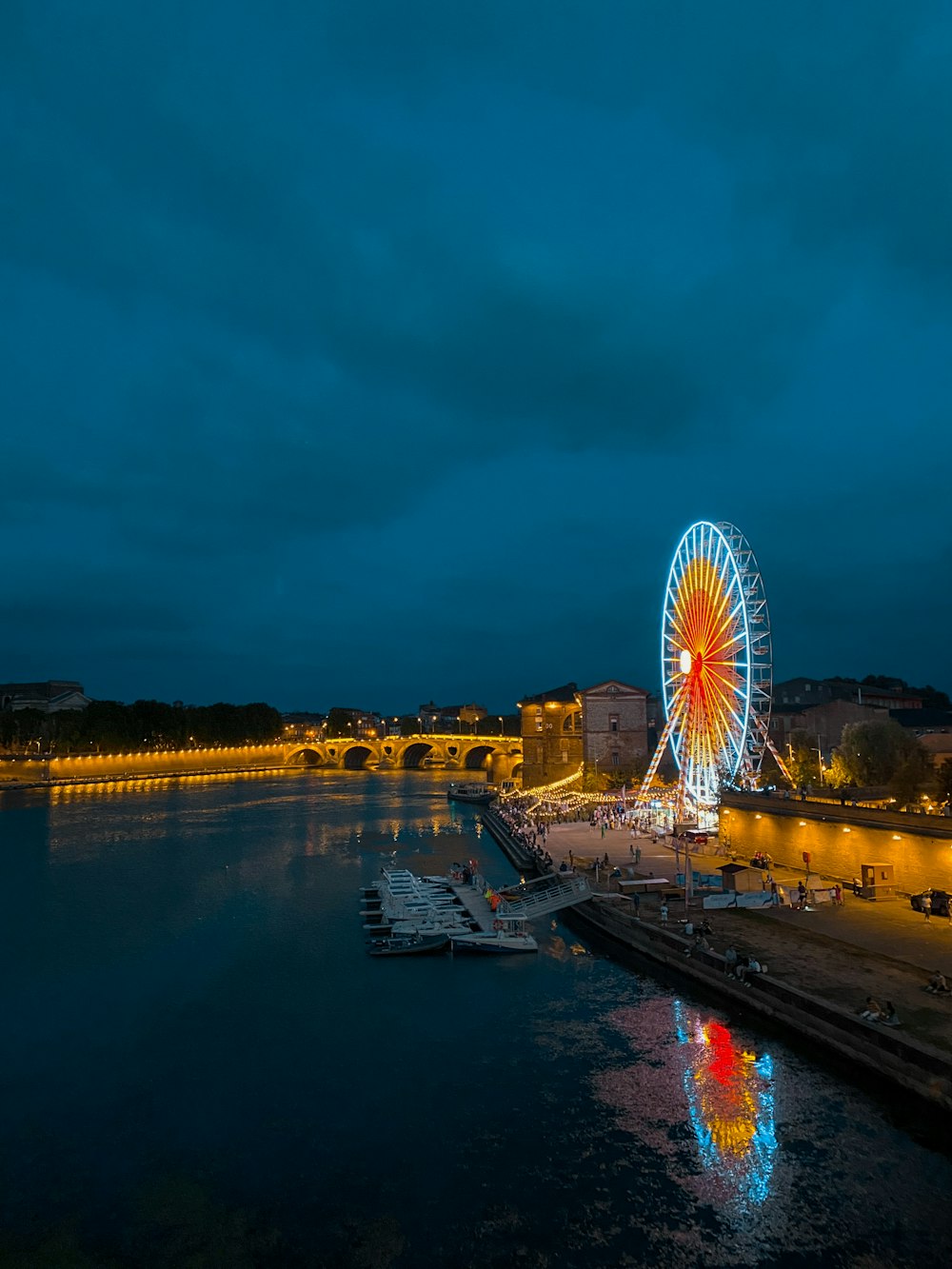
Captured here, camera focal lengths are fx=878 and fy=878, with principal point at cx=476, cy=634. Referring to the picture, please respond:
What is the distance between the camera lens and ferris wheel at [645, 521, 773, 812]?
126 ft

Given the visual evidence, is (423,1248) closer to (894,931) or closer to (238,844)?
(894,931)

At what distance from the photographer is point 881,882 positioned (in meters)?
26.9

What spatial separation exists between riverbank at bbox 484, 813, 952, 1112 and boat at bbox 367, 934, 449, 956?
519 cm

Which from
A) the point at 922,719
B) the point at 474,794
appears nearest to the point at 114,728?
the point at 474,794

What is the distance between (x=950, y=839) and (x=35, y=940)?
30.1 m

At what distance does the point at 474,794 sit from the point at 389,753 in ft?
243

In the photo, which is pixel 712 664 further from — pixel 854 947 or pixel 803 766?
pixel 854 947

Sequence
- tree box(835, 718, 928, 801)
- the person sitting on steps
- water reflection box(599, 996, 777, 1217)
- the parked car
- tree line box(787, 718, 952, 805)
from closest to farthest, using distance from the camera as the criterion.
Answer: water reflection box(599, 996, 777, 1217) < the person sitting on steps < the parked car < tree line box(787, 718, 952, 805) < tree box(835, 718, 928, 801)

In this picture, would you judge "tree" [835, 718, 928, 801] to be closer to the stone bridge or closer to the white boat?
the white boat

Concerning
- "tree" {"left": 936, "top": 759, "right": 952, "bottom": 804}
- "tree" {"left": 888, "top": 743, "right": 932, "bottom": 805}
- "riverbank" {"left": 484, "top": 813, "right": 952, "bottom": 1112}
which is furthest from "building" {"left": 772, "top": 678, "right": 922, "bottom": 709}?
"riverbank" {"left": 484, "top": 813, "right": 952, "bottom": 1112}

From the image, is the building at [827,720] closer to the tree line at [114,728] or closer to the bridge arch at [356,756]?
the tree line at [114,728]

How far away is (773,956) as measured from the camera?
21609mm

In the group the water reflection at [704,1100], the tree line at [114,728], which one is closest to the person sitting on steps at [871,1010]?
the water reflection at [704,1100]

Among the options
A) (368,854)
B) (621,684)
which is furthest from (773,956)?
(621,684)
